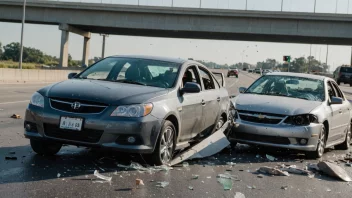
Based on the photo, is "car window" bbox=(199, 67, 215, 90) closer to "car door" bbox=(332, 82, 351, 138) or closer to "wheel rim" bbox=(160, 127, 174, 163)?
"wheel rim" bbox=(160, 127, 174, 163)

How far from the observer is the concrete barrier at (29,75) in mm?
30472

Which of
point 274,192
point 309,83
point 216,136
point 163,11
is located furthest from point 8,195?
point 163,11

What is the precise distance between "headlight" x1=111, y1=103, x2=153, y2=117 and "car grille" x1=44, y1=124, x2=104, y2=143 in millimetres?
311

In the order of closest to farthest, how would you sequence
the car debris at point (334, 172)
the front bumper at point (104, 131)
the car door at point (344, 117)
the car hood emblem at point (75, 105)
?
the front bumper at point (104, 131) < the car hood emblem at point (75, 105) < the car debris at point (334, 172) < the car door at point (344, 117)

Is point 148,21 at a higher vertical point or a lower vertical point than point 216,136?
higher

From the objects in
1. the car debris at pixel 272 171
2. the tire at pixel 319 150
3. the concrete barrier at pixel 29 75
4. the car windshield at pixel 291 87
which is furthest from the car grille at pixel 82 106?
the concrete barrier at pixel 29 75

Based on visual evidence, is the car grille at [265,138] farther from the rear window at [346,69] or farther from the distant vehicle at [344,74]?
the rear window at [346,69]

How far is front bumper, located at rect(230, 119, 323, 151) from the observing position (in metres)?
8.49

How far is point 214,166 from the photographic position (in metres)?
7.52

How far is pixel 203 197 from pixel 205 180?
35.4 inches

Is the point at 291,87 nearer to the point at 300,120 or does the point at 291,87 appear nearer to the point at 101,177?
the point at 300,120

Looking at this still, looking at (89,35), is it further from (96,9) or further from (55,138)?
(55,138)

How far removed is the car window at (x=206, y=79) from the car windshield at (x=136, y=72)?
0.94 metres

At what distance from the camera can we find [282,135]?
334 inches
